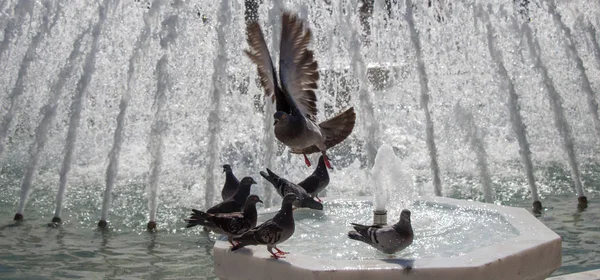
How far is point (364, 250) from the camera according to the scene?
4406 millimetres

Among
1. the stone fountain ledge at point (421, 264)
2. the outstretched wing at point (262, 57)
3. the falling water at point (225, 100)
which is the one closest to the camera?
the stone fountain ledge at point (421, 264)

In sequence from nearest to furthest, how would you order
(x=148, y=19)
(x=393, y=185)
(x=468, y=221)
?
(x=468, y=221), (x=393, y=185), (x=148, y=19)

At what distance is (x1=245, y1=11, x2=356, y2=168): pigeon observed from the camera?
5293 mm

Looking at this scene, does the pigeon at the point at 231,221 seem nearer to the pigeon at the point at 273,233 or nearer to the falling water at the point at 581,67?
the pigeon at the point at 273,233

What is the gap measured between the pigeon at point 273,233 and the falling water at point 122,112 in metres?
3.98

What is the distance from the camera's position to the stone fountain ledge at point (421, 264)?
3617mm

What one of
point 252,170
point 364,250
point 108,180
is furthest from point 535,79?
point 364,250

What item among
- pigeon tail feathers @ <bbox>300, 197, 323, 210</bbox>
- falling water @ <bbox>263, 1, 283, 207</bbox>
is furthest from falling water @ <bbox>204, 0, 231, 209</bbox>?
pigeon tail feathers @ <bbox>300, 197, 323, 210</bbox>

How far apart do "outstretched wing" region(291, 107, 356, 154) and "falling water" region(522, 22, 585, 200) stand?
3.77 meters

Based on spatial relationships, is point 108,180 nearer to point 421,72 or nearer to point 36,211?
point 36,211

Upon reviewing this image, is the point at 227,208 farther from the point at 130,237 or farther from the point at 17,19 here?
the point at 17,19

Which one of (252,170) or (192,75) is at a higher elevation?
(192,75)

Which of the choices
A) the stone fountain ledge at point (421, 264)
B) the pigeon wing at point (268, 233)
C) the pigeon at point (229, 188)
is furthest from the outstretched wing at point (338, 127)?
the pigeon wing at point (268, 233)

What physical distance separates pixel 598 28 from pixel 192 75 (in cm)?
775
